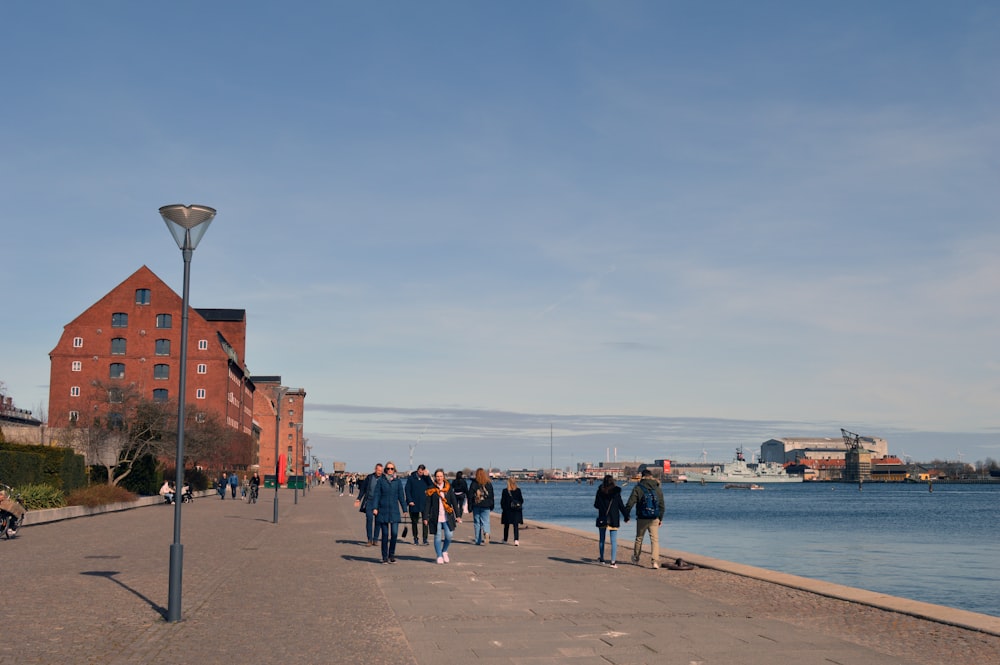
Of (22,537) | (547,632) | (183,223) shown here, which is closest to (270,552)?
(22,537)

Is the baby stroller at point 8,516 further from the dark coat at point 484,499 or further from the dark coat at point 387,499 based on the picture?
the dark coat at point 484,499

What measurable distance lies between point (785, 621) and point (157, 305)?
3537 inches

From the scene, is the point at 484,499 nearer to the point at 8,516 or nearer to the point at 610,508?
the point at 610,508

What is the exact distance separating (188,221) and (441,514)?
31.2ft

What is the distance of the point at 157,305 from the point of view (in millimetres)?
94500

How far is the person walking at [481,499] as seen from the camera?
23.7 metres

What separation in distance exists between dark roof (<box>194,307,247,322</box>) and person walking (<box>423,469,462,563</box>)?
365ft

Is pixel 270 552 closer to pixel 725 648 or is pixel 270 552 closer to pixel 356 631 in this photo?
pixel 356 631

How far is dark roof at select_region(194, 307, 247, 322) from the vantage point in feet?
421

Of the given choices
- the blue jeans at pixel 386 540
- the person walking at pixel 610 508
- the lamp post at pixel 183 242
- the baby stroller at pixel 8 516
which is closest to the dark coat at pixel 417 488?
the blue jeans at pixel 386 540

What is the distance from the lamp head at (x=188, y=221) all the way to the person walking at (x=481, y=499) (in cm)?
1129

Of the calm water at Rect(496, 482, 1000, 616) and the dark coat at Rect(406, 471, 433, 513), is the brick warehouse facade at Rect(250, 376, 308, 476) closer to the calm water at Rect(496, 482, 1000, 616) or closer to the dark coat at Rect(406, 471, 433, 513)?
the calm water at Rect(496, 482, 1000, 616)

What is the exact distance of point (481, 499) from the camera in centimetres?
2397

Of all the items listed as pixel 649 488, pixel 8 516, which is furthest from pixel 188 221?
pixel 8 516
